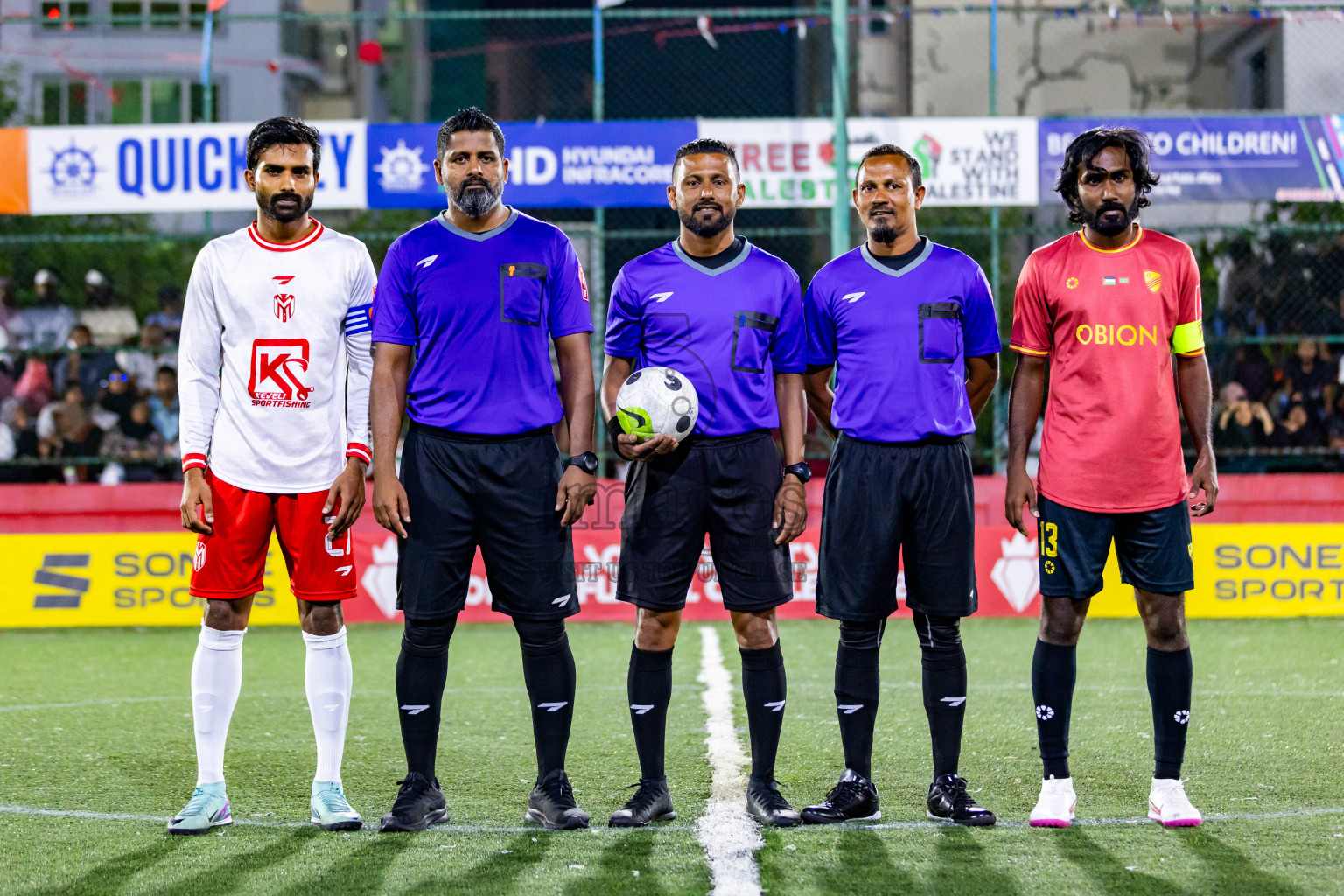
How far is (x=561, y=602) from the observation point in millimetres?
4375

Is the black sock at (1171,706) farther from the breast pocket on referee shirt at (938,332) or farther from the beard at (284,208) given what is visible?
the beard at (284,208)

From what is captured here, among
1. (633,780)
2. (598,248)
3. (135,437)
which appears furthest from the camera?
(598,248)

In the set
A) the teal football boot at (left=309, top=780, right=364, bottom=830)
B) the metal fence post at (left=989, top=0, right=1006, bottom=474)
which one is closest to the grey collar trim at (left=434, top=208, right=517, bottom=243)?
the teal football boot at (left=309, top=780, right=364, bottom=830)

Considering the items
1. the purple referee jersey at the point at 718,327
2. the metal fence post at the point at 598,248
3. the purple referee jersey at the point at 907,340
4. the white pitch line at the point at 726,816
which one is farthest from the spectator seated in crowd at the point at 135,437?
the purple referee jersey at the point at 907,340

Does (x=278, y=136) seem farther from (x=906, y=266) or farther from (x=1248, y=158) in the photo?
(x=1248, y=158)

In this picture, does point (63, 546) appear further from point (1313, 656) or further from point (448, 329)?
point (1313, 656)

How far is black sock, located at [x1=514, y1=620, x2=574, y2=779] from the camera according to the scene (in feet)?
14.4

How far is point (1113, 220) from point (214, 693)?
3.30 m

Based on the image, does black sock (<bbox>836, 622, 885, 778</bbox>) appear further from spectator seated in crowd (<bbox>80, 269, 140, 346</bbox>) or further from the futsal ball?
spectator seated in crowd (<bbox>80, 269, 140, 346</bbox>)

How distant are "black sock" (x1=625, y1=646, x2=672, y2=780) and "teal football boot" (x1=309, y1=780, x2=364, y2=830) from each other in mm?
936

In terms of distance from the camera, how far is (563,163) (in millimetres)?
11594

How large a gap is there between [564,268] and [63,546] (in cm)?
695

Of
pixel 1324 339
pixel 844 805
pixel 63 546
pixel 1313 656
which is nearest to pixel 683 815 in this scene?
pixel 844 805

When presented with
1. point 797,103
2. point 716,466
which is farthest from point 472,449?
point 797,103
